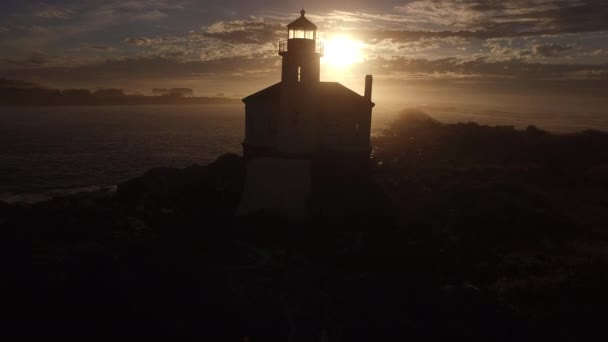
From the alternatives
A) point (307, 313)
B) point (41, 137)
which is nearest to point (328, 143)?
point (307, 313)

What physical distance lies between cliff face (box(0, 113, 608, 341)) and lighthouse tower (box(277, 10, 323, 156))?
2.88m

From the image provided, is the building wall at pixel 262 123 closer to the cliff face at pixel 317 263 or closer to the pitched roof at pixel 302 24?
the cliff face at pixel 317 263

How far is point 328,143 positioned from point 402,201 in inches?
230

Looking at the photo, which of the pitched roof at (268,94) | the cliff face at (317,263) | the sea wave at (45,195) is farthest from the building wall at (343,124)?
the sea wave at (45,195)

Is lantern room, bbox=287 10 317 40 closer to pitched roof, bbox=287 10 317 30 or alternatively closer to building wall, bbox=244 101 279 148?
pitched roof, bbox=287 10 317 30

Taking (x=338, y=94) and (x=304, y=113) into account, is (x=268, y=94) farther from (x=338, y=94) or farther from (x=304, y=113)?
(x=338, y=94)

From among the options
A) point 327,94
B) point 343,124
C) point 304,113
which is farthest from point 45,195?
point 343,124

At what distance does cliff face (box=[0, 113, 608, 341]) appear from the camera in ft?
41.4

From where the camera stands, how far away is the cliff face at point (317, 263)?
12617mm

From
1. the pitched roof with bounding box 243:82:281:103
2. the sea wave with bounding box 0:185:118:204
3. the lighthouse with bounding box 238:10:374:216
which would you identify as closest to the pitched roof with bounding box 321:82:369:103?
the lighthouse with bounding box 238:10:374:216

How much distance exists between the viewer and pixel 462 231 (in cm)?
2041

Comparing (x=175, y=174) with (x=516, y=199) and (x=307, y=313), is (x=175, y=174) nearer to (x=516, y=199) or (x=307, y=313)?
(x=307, y=313)

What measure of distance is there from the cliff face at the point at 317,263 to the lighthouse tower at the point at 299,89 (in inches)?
114

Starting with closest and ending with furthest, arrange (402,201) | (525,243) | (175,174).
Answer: (525,243) → (402,201) → (175,174)
